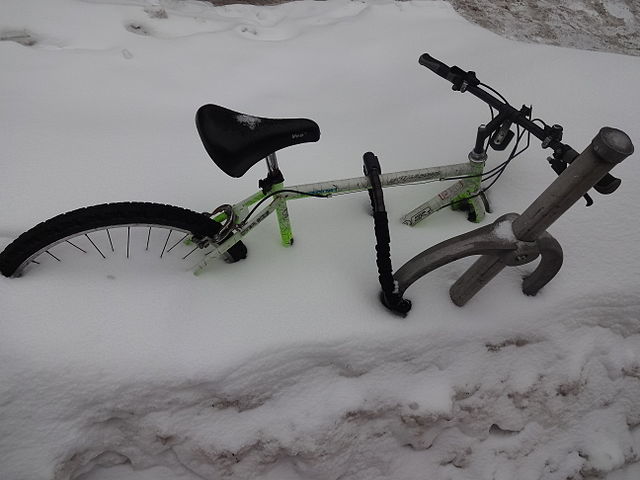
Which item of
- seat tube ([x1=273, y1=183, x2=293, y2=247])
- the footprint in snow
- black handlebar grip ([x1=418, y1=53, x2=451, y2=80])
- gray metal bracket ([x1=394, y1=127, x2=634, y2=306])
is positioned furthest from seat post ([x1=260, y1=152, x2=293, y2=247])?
the footprint in snow

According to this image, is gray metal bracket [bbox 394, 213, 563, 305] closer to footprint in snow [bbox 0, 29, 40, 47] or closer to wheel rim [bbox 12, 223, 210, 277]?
wheel rim [bbox 12, 223, 210, 277]

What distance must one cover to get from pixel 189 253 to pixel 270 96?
1233 mm

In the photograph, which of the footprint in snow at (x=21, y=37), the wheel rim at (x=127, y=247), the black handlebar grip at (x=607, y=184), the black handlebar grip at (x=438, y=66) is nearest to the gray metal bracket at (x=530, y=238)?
the black handlebar grip at (x=607, y=184)

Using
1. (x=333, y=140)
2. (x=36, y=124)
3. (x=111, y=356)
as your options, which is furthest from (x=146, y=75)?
(x=111, y=356)

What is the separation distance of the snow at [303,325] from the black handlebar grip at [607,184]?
2.08 ft

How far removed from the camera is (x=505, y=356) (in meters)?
1.73

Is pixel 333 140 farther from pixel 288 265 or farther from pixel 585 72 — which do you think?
pixel 585 72

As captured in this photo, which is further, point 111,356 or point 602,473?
point 602,473

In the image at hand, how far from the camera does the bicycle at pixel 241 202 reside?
1.39m

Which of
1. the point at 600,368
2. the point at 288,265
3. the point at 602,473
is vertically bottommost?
Answer: the point at 602,473

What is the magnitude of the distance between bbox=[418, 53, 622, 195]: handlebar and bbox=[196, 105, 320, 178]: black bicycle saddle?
0.67 meters

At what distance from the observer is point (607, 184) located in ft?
4.07

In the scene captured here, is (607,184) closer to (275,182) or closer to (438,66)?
(438,66)

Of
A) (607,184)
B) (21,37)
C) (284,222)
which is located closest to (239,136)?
(284,222)
